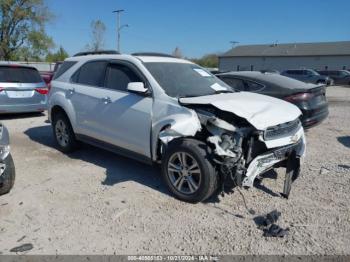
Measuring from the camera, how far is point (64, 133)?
6.03 meters

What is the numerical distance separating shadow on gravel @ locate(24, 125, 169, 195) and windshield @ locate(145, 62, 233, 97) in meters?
1.31

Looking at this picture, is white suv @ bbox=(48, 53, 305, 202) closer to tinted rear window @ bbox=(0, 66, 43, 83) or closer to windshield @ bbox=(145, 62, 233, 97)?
windshield @ bbox=(145, 62, 233, 97)

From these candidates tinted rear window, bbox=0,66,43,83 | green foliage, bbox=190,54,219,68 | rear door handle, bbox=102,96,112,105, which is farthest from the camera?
green foliage, bbox=190,54,219,68

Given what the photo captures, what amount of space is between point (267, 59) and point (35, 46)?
126ft

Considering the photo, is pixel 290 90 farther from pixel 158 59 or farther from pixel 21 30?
pixel 21 30

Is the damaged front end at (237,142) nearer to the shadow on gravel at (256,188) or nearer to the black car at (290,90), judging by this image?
the shadow on gravel at (256,188)

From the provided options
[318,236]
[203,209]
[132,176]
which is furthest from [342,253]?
[132,176]

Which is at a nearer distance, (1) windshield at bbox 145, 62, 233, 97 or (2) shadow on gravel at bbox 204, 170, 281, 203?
(2) shadow on gravel at bbox 204, 170, 281, 203

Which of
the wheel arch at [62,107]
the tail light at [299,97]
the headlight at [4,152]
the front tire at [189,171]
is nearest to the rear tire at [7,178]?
the headlight at [4,152]

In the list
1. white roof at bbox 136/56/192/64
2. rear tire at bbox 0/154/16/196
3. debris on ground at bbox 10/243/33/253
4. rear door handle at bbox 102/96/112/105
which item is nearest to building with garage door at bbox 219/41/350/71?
white roof at bbox 136/56/192/64

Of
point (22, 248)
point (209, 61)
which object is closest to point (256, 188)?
point (22, 248)

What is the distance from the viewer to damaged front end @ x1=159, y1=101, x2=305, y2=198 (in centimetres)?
→ 367

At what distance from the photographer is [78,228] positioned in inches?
134

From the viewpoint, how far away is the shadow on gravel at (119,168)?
15.3ft
